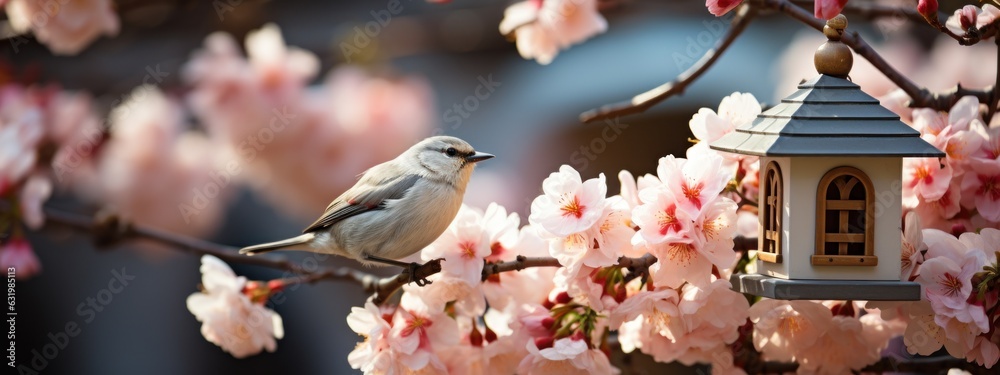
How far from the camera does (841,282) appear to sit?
1.16 m

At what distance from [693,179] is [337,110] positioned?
120 centimetres

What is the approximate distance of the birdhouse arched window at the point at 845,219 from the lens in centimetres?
117

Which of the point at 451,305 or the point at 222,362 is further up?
the point at 451,305

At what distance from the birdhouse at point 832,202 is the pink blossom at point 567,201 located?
7.0 inches

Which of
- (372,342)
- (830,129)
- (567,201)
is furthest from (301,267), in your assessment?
(830,129)

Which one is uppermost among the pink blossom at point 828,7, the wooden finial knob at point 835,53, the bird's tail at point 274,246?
the pink blossom at point 828,7

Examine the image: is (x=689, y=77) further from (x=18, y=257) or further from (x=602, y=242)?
(x=18, y=257)

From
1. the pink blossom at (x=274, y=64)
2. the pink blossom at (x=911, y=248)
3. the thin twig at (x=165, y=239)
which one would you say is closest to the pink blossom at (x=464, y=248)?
the thin twig at (x=165, y=239)

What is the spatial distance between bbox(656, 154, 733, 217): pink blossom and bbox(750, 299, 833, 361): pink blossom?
216 millimetres

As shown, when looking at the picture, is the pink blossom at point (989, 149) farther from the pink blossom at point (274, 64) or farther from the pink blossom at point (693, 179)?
the pink blossom at point (274, 64)

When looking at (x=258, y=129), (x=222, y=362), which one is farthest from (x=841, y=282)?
(x=222, y=362)

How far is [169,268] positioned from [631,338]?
325 cm

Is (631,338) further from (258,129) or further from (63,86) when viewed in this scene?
(63,86)

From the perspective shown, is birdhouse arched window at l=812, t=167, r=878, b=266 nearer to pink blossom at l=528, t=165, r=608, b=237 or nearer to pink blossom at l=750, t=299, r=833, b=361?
pink blossom at l=750, t=299, r=833, b=361
